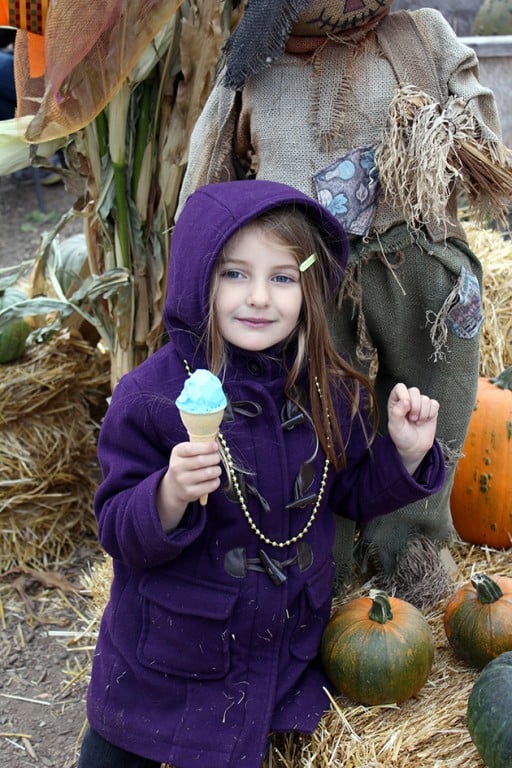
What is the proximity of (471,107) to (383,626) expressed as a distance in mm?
1259

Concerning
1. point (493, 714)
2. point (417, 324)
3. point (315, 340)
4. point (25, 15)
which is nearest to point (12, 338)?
point (25, 15)

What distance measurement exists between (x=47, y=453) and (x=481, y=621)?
1.99 metres

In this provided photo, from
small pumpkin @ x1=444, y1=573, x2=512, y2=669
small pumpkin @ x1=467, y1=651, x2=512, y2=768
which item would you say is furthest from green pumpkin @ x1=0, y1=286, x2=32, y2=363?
small pumpkin @ x1=467, y1=651, x2=512, y2=768

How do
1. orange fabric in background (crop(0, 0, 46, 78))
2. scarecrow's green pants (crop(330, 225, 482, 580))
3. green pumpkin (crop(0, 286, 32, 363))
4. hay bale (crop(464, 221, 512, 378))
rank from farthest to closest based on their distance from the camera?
hay bale (crop(464, 221, 512, 378)), green pumpkin (crop(0, 286, 32, 363)), orange fabric in background (crop(0, 0, 46, 78)), scarecrow's green pants (crop(330, 225, 482, 580))

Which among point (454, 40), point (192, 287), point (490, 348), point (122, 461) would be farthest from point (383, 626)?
point (490, 348)

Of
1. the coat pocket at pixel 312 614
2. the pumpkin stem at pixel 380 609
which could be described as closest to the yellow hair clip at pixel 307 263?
the coat pocket at pixel 312 614

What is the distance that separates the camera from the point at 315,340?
2148 mm

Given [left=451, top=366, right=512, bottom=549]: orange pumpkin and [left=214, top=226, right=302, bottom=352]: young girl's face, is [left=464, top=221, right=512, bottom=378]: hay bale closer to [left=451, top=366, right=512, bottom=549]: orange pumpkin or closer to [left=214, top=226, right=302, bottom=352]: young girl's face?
[left=451, top=366, right=512, bottom=549]: orange pumpkin

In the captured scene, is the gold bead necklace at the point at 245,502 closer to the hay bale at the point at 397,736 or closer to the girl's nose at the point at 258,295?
the girl's nose at the point at 258,295

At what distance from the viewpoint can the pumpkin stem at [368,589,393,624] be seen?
7.50 ft

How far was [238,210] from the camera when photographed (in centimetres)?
199

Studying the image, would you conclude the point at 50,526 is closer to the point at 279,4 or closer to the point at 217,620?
the point at 217,620

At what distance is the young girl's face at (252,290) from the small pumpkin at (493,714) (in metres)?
0.86

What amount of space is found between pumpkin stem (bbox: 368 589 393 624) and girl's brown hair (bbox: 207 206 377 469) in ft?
1.09
